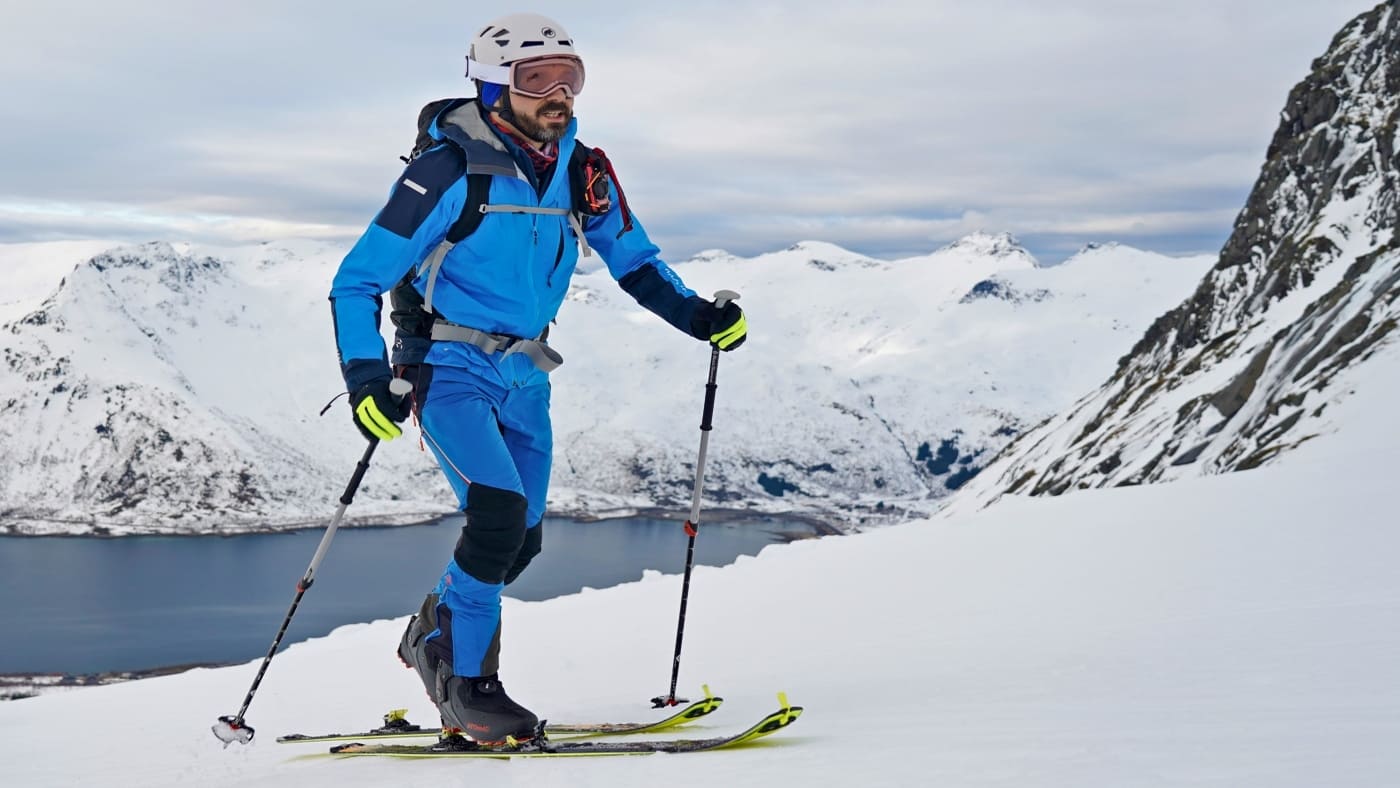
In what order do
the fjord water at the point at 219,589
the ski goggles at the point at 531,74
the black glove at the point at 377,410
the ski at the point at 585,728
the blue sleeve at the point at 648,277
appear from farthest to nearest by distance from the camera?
the fjord water at the point at 219,589 < the blue sleeve at the point at 648,277 < the ski goggles at the point at 531,74 < the ski at the point at 585,728 < the black glove at the point at 377,410

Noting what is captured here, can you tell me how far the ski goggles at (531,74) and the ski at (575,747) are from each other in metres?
4.01

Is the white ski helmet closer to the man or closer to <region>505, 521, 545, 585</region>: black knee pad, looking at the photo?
the man

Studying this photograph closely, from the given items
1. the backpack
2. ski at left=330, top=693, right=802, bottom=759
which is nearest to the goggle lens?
the backpack

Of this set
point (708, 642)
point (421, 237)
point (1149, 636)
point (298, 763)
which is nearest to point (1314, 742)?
point (1149, 636)

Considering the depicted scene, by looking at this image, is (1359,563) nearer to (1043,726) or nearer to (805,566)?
(1043,726)

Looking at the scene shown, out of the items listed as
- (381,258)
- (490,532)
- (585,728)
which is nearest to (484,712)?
(585,728)

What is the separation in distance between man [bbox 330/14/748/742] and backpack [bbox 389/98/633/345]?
0.01 metres

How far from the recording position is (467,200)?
6.36m

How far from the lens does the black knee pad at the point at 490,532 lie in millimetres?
6426

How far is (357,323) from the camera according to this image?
6.14m

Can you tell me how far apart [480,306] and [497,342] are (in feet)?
0.83

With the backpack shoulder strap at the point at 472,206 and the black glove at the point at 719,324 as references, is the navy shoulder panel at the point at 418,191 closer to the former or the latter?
the backpack shoulder strap at the point at 472,206

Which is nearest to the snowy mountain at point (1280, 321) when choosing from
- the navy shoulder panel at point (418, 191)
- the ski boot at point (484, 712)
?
the ski boot at point (484, 712)

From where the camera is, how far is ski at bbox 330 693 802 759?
5434 millimetres
